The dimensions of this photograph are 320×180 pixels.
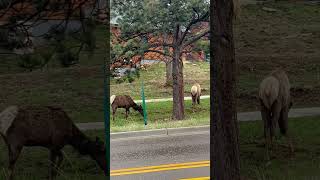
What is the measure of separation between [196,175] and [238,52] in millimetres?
3211

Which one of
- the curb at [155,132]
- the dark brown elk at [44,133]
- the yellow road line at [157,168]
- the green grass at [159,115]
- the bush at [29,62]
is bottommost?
the yellow road line at [157,168]

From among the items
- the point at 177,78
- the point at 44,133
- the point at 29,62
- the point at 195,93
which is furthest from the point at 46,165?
the point at 195,93

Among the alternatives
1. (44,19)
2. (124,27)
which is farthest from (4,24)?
(124,27)

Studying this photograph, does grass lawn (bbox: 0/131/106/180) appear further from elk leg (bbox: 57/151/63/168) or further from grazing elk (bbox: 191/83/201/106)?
grazing elk (bbox: 191/83/201/106)

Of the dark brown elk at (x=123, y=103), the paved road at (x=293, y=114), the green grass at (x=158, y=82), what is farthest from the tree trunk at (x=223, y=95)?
the green grass at (x=158, y=82)

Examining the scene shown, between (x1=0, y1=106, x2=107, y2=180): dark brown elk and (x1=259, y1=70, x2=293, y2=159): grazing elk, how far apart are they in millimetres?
2315

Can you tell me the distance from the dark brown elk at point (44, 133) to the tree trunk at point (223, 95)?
1430 mm

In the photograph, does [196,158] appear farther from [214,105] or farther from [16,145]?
[16,145]

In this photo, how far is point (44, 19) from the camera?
15.7ft

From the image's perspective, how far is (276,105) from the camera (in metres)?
5.91

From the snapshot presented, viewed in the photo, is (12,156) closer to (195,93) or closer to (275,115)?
(275,115)

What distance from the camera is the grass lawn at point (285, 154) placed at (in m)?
5.77

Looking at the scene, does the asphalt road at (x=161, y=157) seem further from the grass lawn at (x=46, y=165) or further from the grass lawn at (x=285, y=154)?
the grass lawn at (x=46, y=165)

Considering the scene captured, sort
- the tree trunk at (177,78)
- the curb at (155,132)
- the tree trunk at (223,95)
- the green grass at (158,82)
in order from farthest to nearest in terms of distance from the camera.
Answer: the green grass at (158,82)
the tree trunk at (177,78)
the curb at (155,132)
the tree trunk at (223,95)
